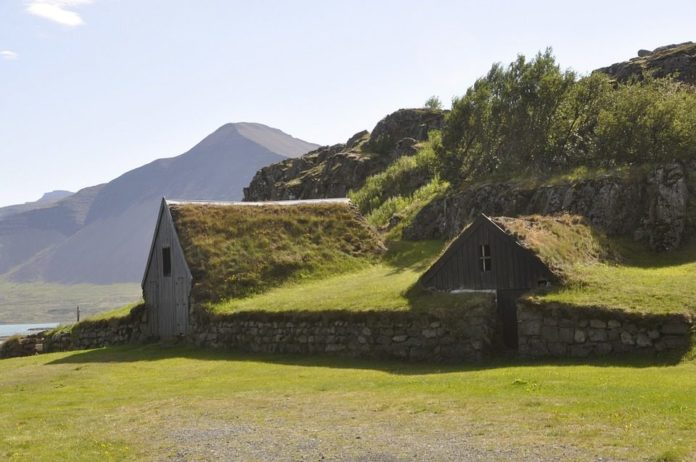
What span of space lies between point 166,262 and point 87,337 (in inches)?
287

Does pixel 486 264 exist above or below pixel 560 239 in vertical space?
below

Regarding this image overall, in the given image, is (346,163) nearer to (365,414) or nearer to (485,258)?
(485,258)

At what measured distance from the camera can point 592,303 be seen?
82.1ft

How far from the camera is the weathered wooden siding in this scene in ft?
129

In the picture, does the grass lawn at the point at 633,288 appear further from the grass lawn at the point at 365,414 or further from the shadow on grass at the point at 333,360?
the grass lawn at the point at 365,414

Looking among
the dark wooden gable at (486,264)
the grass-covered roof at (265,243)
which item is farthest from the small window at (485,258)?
the grass-covered roof at (265,243)

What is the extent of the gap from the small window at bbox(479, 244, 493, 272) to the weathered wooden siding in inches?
691

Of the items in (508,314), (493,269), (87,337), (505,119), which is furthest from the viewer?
(505,119)

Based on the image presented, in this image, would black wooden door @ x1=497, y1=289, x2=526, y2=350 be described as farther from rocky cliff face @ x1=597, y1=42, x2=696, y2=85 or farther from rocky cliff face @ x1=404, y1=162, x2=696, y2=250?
rocky cliff face @ x1=597, y1=42, x2=696, y2=85

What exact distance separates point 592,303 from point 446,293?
6.80 m

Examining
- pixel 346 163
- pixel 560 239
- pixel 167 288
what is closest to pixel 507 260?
pixel 560 239

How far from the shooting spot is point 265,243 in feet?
143

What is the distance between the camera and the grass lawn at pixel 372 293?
2970cm

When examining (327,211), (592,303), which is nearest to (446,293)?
(592,303)
